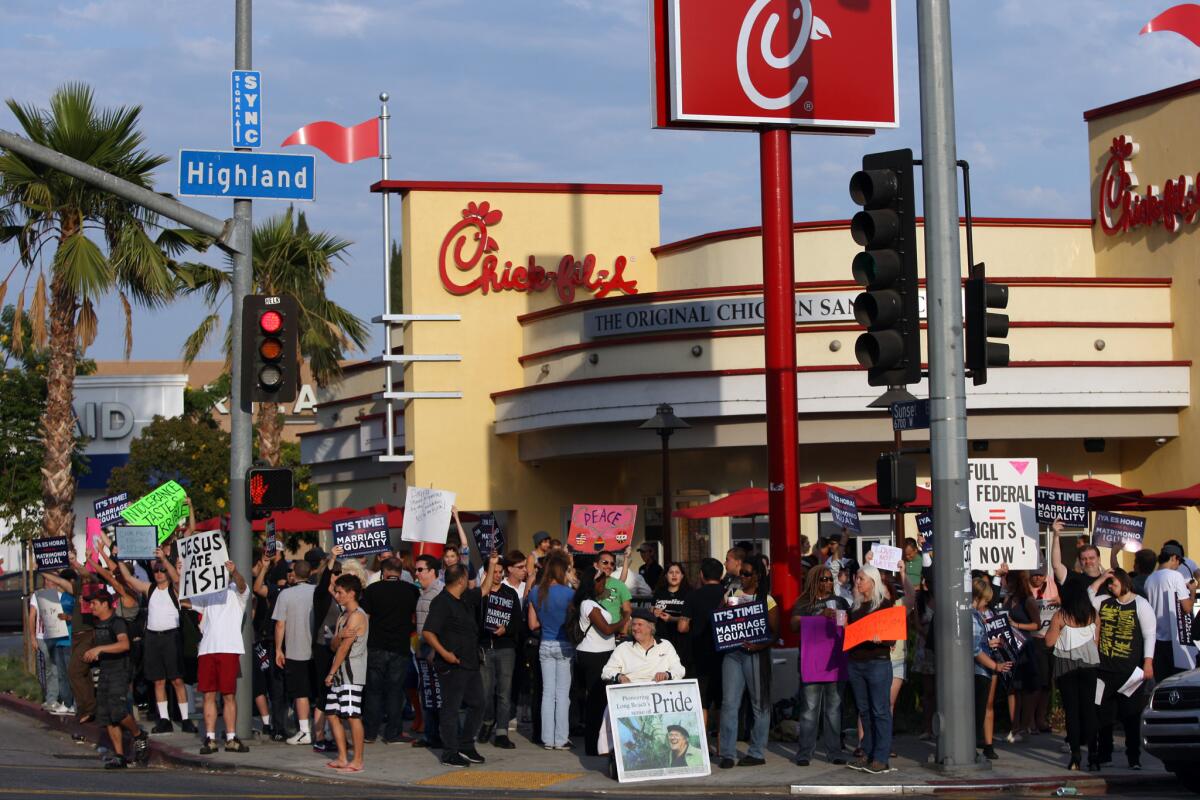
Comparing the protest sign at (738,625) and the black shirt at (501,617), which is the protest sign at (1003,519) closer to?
the protest sign at (738,625)

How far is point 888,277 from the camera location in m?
13.7

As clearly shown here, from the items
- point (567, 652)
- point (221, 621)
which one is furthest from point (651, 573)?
point (221, 621)

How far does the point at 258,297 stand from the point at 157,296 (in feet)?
32.7

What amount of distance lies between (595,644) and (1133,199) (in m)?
17.5

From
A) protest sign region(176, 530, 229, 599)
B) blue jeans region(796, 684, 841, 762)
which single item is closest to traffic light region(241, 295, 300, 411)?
protest sign region(176, 530, 229, 599)

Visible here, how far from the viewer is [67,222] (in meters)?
24.8

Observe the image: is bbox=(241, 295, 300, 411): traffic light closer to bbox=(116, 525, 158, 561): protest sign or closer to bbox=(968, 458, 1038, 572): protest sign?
bbox=(116, 525, 158, 561): protest sign

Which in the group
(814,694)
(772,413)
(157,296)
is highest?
(157,296)

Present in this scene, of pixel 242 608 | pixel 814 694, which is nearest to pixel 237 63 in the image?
pixel 242 608

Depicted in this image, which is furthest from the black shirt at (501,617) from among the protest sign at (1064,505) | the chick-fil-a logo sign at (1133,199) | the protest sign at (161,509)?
the chick-fil-a logo sign at (1133,199)

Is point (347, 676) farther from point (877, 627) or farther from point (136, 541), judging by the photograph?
point (877, 627)

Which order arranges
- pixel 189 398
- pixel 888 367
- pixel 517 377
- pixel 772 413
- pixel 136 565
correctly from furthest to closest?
pixel 189 398
pixel 517 377
pixel 136 565
pixel 772 413
pixel 888 367

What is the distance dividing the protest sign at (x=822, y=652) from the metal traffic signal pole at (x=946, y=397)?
2.81ft

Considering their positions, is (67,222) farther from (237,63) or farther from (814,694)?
(814,694)
